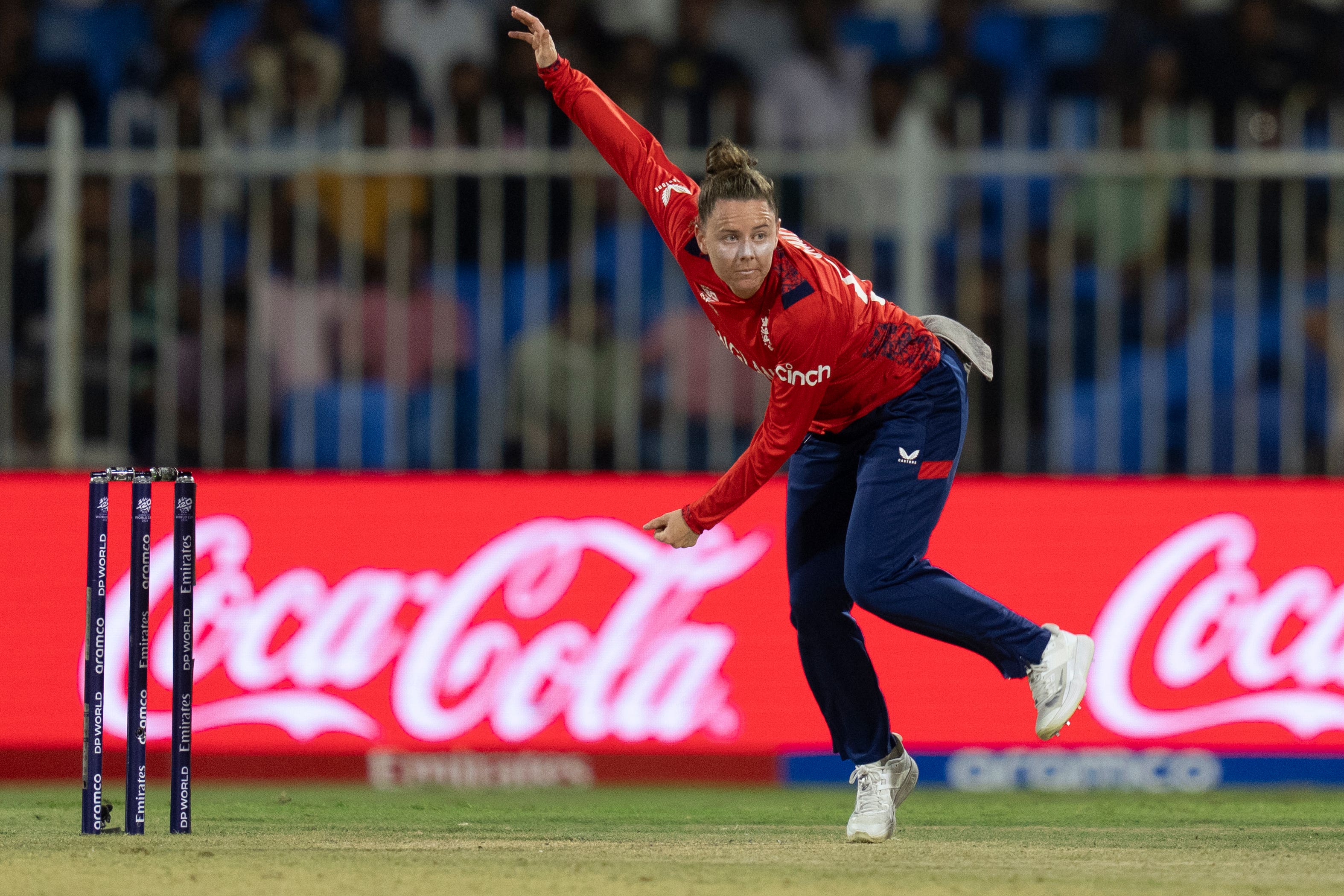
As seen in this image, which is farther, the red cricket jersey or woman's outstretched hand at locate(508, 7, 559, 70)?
woman's outstretched hand at locate(508, 7, 559, 70)

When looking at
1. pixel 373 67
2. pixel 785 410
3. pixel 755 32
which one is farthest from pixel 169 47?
pixel 785 410

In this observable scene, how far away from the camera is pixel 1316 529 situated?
8211 mm

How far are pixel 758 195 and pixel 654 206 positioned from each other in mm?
655

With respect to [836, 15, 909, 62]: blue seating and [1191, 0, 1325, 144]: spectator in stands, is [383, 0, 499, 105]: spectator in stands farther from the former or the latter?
[1191, 0, 1325, 144]: spectator in stands

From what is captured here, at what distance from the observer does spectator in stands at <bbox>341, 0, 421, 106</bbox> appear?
397 inches

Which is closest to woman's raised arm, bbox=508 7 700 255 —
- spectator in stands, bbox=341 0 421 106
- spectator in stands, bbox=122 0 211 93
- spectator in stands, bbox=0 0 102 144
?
spectator in stands, bbox=341 0 421 106

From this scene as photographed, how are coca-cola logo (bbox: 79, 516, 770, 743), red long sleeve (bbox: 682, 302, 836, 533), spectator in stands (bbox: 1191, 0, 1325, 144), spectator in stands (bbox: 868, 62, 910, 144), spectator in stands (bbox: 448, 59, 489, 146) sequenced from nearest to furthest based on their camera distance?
red long sleeve (bbox: 682, 302, 836, 533) → coca-cola logo (bbox: 79, 516, 770, 743) → spectator in stands (bbox: 448, 59, 489, 146) → spectator in stands (bbox: 868, 62, 910, 144) → spectator in stands (bbox: 1191, 0, 1325, 144)

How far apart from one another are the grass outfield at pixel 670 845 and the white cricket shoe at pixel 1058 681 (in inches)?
17.1

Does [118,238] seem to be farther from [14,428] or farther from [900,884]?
[900,884]

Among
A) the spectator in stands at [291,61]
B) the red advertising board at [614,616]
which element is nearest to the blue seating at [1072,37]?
the red advertising board at [614,616]

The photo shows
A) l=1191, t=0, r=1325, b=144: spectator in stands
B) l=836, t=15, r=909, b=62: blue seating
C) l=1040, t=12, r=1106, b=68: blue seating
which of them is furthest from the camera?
l=836, t=15, r=909, b=62: blue seating

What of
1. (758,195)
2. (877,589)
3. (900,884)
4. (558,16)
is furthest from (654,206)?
(558,16)

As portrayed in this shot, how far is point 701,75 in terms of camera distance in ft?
33.3

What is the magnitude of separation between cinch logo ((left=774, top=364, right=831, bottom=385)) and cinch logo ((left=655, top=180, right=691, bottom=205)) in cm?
75
